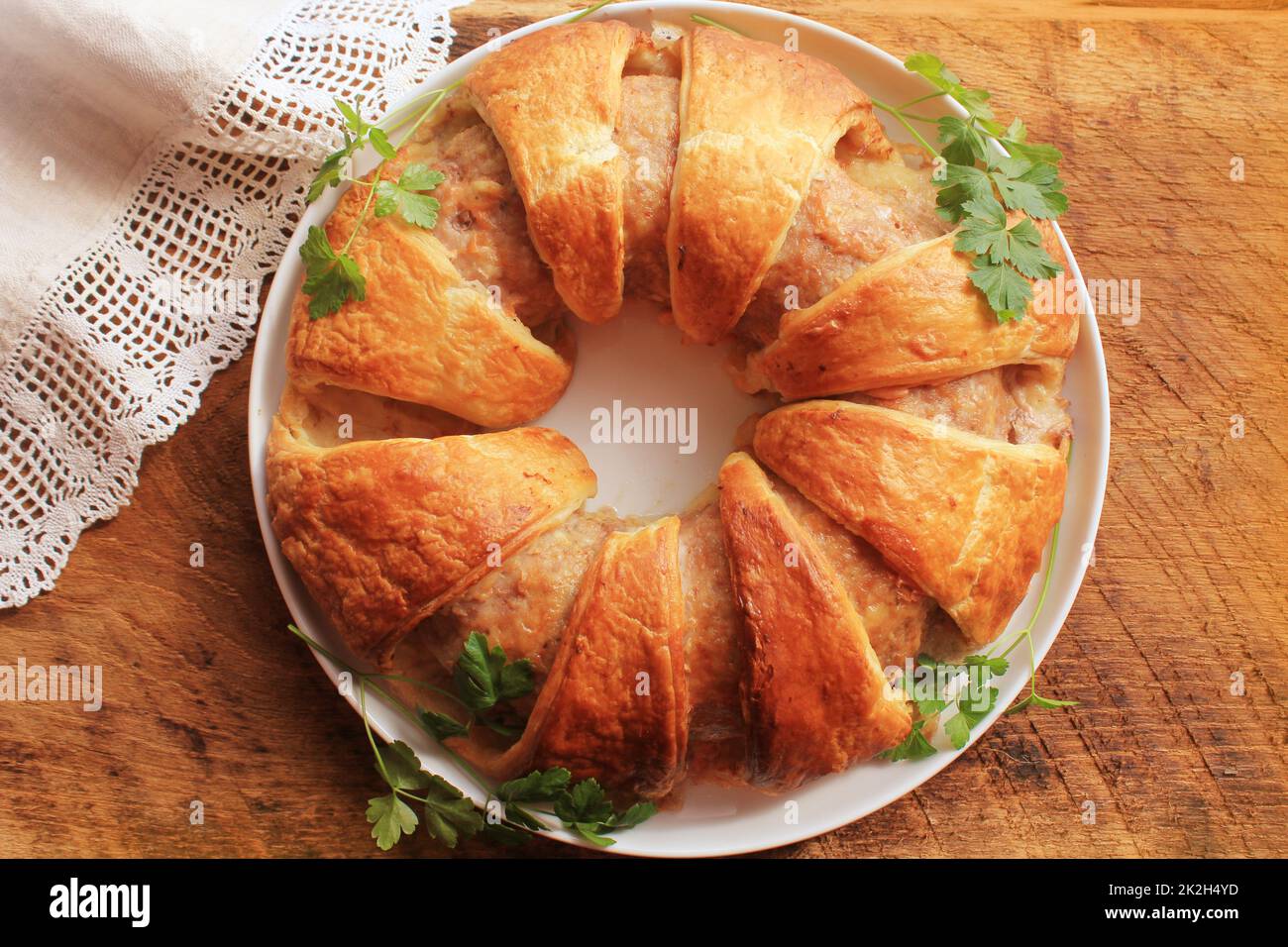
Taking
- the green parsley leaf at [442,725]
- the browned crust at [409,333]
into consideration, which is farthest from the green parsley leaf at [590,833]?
the browned crust at [409,333]

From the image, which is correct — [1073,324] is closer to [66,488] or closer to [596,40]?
[596,40]

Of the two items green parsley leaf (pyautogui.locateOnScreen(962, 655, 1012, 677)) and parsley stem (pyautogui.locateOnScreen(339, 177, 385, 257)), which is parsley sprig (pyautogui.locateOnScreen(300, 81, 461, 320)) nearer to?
parsley stem (pyautogui.locateOnScreen(339, 177, 385, 257))

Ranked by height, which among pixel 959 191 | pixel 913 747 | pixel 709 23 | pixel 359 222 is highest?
pixel 709 23

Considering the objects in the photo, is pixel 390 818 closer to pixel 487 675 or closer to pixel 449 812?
pixel 449 812

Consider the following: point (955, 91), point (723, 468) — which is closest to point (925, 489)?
point (723, 468)

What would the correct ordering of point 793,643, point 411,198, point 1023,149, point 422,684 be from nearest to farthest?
point 793,643 → point 411,198 → point 422,684 → point 1023,149

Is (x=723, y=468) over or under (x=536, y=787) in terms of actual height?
over

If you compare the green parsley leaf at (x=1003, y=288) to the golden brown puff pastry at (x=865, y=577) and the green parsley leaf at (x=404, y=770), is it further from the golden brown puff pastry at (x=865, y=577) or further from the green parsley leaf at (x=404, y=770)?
the green parsley leaf at (x=404, y=770)

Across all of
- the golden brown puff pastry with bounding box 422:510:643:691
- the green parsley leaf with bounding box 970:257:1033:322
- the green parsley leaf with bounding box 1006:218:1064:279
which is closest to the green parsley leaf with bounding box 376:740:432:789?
the golden brown puff pastry with bounding box 422:510:643:691
